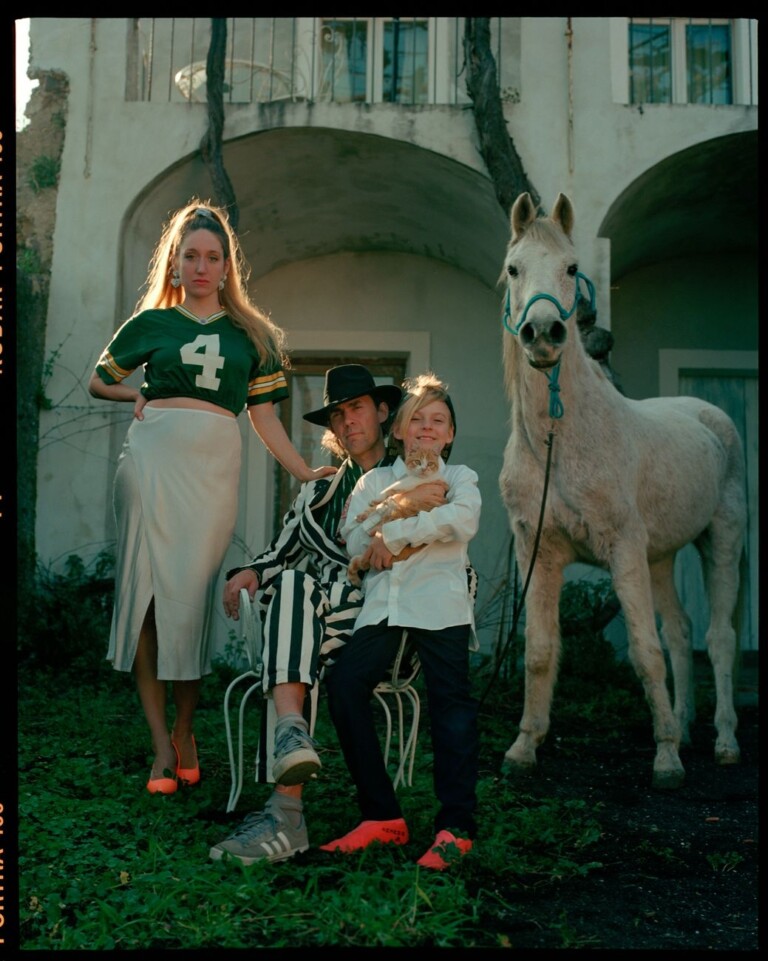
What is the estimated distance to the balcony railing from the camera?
7975mm

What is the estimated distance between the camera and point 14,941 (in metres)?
2.25

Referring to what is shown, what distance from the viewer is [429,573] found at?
323 cm

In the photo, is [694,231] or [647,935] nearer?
[647,935]

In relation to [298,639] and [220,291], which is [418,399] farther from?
[220,291]

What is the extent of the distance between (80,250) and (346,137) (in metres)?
1.97

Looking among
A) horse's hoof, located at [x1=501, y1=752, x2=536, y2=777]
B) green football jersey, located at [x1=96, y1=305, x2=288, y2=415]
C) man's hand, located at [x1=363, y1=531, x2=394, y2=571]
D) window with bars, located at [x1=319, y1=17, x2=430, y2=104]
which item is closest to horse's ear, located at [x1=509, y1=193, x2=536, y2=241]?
green football jersey, located at [x1=96, y1=305, x2=288, y2=415]

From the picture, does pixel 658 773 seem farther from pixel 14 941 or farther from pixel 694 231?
pixel 694 231

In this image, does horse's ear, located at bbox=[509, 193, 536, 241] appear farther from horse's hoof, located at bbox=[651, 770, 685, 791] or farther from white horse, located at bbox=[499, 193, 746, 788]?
horse's hoof, located at bbox=[651, 770, 685, 791]

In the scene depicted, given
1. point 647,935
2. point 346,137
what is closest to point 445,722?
point 647,935

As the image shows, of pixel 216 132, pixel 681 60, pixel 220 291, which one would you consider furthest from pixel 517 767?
pixel 681 60

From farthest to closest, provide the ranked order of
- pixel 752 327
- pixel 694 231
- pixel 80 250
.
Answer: pixel 752 327 < pixel 694 231 < pixel 80 250

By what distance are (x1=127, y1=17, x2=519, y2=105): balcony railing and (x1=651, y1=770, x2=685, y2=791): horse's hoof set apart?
18.0 feet

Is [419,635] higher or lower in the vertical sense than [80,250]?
lower

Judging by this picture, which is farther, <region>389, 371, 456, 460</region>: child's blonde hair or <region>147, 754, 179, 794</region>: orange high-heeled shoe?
<region>147, 754, 179, 794</region>: orange high-heeled shoe
